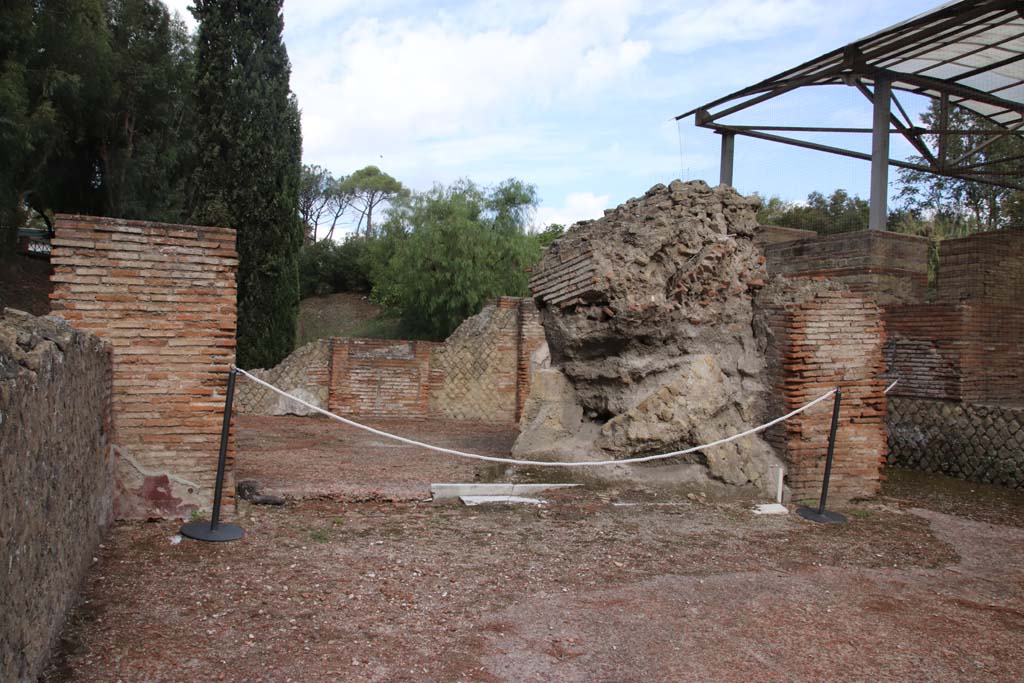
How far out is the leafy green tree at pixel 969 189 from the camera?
49.4 ft

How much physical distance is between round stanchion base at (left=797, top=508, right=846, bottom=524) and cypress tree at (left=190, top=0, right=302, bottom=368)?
37.9 feet

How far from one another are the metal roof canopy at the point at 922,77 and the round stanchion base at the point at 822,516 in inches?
234

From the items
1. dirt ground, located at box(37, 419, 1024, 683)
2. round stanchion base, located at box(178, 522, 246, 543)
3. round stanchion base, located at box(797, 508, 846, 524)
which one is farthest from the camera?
round stanchion base, located at box(797, 508, 846, 524)

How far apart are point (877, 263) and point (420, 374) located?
23.8 feet

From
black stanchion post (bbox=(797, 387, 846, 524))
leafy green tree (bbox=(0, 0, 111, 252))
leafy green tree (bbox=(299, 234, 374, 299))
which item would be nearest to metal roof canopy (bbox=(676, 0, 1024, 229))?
black stanchion post (bbox=(797, 387, 846, 524))

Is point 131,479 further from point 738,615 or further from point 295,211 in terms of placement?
point 295,211

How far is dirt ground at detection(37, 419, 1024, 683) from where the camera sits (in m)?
3.01

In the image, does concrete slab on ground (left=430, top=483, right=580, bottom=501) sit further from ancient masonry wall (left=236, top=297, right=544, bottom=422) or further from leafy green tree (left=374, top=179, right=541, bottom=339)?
leafy green tree (left=374, top=179, right=541, bottom=339)

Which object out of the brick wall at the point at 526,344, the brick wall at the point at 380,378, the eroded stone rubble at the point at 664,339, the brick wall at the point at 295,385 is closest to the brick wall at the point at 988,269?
the eroded stone rubble at the point at 664,339

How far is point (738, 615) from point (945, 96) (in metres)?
11.6

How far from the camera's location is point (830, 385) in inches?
260

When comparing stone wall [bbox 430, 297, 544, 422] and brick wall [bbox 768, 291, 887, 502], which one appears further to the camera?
stone wall [bbox 430, 297, 544, 422]

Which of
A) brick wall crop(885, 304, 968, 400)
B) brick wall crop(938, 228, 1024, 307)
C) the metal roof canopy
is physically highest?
the metal roof canopy

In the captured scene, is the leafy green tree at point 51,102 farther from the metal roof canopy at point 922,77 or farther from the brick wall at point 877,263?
the brick wall at point 877,263
